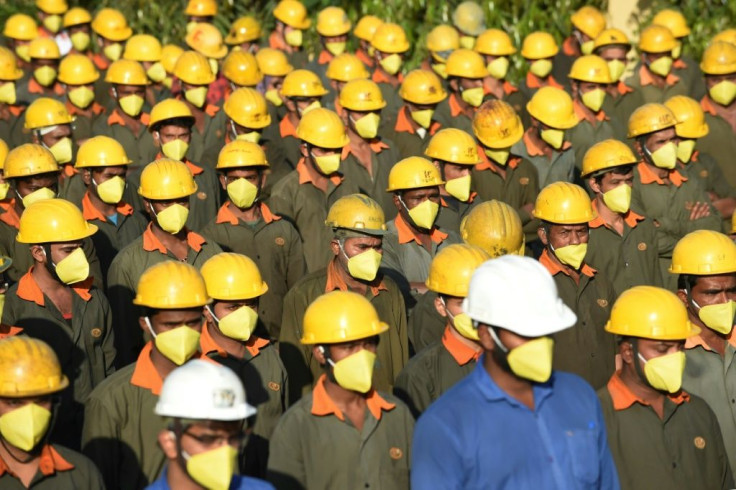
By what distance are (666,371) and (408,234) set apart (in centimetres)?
313

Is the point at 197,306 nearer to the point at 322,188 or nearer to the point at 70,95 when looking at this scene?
the point at 322,188

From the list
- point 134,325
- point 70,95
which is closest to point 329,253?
point 134,325

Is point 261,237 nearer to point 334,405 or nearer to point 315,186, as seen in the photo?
point 315,186

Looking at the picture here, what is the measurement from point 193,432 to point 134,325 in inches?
173

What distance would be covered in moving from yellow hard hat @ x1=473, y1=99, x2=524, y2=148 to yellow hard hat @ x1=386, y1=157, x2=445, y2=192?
5.76 feet

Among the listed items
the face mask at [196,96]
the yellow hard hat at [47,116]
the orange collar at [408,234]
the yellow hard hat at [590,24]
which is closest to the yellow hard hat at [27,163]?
the yellow hard hat at [47,116]

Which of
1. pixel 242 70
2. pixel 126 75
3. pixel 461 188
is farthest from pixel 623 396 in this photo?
pixel 242 70

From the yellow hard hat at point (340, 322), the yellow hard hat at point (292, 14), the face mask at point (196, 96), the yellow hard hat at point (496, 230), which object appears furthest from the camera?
the yellow hard hat at point (292, 14)

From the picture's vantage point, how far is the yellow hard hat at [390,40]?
16938 millimetres

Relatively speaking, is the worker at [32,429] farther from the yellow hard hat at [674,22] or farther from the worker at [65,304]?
the yellow hard hat at [674,22]

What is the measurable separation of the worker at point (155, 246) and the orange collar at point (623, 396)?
3.51m

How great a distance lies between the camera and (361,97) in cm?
1335

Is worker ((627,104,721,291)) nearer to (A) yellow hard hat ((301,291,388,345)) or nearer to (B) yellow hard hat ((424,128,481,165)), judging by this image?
(B) yellow hard hat ((424,128,481,165))

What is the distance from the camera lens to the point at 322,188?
11.9 m
